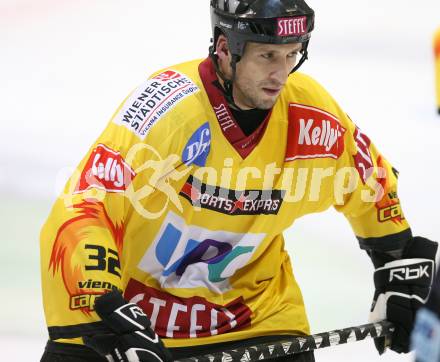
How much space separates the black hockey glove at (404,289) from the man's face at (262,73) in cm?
72

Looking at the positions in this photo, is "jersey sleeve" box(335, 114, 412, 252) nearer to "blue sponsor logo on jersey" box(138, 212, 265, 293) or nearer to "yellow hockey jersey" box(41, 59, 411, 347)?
"yellow hockey jersey" box(41, 59, 411, 347)

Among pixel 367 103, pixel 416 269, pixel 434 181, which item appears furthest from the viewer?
pixel 367 103

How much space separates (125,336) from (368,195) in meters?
1.02

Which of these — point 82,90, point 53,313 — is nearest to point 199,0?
point 82,90

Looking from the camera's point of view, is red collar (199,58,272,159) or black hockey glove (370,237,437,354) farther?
black hockey glove (370,237,437,354)

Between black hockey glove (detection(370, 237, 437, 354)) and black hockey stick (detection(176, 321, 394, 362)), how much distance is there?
0.13 feet

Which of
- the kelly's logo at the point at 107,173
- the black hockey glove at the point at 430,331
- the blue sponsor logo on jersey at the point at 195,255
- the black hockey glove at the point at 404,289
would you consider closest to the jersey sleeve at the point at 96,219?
the kelly's logo at the point at 107,173

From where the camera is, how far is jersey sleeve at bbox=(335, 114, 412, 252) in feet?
11.8

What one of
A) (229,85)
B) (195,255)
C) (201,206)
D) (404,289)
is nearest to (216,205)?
(201,206)

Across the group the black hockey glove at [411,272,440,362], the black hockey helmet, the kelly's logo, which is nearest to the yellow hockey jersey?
the kelly's logo

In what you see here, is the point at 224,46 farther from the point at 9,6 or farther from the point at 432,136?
the point at 9,6

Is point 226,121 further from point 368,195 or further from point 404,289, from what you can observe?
point 404,289

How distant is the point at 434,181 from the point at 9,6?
8.12 feet

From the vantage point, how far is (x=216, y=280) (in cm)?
351
